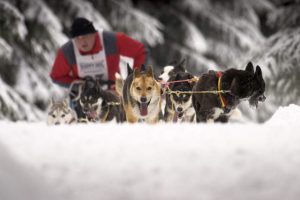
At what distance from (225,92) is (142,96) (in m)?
0.36

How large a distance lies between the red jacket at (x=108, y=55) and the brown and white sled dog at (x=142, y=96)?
0.68 meters

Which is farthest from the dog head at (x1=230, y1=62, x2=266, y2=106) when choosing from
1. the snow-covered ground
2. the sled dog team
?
the snow-covered ground

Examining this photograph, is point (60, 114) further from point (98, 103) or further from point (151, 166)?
point (151, 166)

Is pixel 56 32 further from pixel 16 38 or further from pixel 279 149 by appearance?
pixel 279 149

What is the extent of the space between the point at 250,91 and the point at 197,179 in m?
0.77

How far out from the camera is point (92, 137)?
2227mm

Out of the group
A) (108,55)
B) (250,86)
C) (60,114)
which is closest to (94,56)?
(108,55)

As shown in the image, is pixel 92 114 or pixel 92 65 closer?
pixel 92 114

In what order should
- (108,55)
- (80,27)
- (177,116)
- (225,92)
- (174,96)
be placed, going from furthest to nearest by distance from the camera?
(108,55), (80,27), (177,116), (174,96), (225,92)

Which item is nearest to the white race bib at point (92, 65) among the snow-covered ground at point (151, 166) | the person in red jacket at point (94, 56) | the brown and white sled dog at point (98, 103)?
the person in red jacket at point (94, 56)

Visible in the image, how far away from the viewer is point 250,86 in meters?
2.59

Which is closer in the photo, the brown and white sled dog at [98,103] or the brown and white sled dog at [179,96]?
the brown and white sled dog at [179,96]

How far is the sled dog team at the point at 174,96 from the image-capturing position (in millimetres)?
2625

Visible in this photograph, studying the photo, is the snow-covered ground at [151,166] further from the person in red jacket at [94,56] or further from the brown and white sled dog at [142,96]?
the person in red jacket at [94,56]
